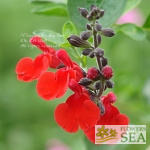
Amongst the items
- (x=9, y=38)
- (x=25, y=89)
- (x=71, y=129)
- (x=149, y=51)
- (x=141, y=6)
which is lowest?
(x=71, y=129)

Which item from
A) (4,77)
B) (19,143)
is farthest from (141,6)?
(19,143)

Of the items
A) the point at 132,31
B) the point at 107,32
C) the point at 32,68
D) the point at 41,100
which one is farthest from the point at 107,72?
the point at 41,100

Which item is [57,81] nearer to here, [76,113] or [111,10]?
[76,113]

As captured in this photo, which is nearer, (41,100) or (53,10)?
(53,10)

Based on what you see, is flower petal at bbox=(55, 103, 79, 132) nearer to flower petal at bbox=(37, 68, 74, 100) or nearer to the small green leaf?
flower petal at bbox=(37, 68, 74, 100)

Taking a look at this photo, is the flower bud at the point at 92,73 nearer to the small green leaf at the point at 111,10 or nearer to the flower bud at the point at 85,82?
the flower bud at the point at 85,82

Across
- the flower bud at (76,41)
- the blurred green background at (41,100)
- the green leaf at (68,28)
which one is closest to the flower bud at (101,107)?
the flower bud at (76,41)

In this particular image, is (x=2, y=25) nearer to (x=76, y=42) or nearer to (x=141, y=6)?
(x=141, y=6)
